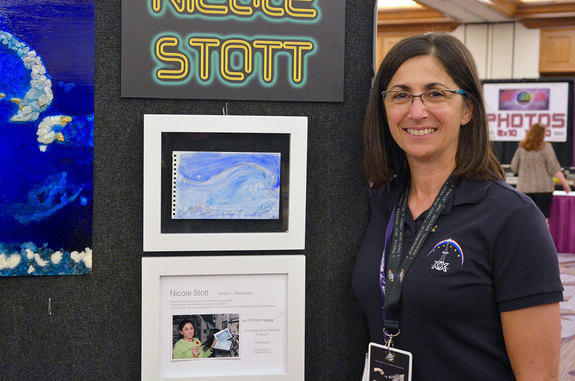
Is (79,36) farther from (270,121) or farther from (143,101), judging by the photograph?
(270,121)

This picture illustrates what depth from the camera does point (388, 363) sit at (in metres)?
1.17

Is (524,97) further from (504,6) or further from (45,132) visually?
(45,132)

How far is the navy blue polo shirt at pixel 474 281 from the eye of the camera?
1.08m

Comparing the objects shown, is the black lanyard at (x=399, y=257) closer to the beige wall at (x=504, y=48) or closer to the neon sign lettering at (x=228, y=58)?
the neon sign lettering at (x=228, y=58)

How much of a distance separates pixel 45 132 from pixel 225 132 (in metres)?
0.35

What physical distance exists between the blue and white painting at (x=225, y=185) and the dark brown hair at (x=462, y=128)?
0.21 m

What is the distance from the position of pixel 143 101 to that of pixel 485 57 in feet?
26.7

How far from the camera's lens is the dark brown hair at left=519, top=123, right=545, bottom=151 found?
606 centimetres

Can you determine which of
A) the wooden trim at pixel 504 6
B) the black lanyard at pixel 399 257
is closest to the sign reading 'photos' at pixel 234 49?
the black lanyard at pixel 399 257

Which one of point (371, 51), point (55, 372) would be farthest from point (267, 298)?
point (371, 51)

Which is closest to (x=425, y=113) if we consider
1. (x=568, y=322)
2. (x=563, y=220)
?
(x=568, y=322)

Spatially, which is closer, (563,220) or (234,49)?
(234,49)

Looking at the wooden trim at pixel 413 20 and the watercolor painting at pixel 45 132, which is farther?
the wooden trim at pixel 413 20

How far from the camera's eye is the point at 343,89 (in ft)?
4.21
